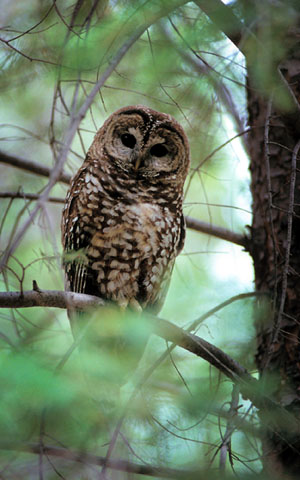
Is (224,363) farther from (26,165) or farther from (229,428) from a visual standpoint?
(26,165)

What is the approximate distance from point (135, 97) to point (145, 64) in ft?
2.76

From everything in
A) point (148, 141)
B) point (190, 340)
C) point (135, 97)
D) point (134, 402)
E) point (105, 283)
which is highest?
point (135, 97)

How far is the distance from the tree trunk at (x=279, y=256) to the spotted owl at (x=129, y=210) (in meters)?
0.47

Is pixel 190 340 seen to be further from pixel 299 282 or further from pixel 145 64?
pixel 145 64

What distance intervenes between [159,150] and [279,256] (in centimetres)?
96

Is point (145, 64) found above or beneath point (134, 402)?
above

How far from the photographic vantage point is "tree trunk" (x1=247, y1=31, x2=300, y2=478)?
2.60 metres

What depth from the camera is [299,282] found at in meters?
2.90

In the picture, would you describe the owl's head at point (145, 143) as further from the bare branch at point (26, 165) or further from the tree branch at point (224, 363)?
the tree branch at point (224, 363)

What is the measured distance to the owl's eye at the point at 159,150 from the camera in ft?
10.8

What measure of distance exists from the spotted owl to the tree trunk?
472 millimetres

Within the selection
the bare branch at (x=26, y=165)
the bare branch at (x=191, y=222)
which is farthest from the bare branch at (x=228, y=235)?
the bare branch at (x=26, y=165)

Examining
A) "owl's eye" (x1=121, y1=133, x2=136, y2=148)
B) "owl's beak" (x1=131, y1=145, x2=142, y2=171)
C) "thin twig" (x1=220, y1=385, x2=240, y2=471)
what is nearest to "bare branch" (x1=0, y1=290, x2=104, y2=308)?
"thin twig" (x1=220, y1=385, x2=240, y2=471)

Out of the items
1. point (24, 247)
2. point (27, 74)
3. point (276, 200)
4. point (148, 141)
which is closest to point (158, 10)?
point (27, 74)
